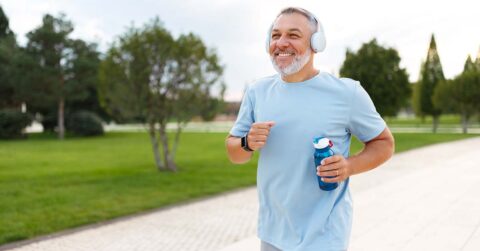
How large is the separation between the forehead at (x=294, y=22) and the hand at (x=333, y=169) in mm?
594

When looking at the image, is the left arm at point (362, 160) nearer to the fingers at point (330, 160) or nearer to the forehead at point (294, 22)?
the fingers at point (330, 160)

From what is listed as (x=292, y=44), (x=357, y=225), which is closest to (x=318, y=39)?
(x=292, y=44)

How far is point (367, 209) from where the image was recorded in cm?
709

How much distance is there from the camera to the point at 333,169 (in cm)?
171

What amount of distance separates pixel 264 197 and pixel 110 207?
6.17 metres

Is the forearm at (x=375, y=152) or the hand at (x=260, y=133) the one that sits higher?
the hand at (x=260, y=133)

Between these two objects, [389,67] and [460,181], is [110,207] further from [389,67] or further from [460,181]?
[389,67]

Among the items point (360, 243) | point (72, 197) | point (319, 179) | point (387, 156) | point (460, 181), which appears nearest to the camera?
point (319, 179)

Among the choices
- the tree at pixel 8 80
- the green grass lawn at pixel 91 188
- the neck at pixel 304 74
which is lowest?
the green grass lawn at pixel 91 188

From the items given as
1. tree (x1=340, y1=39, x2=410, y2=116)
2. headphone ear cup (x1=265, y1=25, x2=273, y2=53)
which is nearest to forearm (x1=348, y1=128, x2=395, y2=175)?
headphone ear cup (x1=265, y1=25, x2=273, y2=53)

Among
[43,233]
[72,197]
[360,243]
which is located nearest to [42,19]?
[72,197]

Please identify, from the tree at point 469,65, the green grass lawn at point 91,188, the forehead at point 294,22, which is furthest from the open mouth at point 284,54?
the green grass lawn at point 91,188

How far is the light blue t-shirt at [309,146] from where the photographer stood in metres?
1.82

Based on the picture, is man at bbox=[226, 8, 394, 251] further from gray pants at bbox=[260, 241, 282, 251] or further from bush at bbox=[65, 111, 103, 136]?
bush at bbox=[65, 111, 103, 136]
